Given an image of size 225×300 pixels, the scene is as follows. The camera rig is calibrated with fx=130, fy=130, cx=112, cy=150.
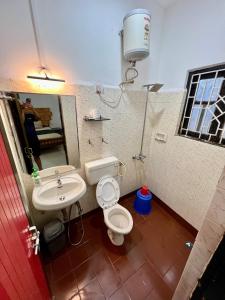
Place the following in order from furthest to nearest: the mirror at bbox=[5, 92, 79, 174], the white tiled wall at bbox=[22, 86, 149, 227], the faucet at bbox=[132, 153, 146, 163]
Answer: the faucet at bbox=[132, 153, 146, 163]
the white tiled wall at bbox=[22, 86, 149, 227]
the mirror at bbox=[5, 92, 79, 174]

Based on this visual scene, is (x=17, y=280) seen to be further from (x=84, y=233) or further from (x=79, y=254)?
(x=84, y=233)

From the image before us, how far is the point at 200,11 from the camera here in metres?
1.32

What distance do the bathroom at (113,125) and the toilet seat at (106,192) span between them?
2.6 inches

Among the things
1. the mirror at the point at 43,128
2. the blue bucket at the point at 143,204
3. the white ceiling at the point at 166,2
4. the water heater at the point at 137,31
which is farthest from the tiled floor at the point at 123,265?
the white ceiling at the point at 166,2

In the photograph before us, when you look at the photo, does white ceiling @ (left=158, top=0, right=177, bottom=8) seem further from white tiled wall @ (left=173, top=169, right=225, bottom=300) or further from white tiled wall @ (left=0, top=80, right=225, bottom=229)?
white tiled wall @ (left=173, top=169, right=225, bottom=300)

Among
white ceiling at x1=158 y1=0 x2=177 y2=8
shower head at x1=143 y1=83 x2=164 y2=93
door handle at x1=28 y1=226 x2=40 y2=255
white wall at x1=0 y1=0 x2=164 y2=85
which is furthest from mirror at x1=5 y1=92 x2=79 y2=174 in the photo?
white ceiling at x1=158 y1=0 x2=177 y2=8

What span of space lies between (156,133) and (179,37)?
118 cm

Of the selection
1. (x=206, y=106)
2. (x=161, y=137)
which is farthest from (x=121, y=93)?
(x=206, y=106)

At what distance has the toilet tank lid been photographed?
1593 millimetres

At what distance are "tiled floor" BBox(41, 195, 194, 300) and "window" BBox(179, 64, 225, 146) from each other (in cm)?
134

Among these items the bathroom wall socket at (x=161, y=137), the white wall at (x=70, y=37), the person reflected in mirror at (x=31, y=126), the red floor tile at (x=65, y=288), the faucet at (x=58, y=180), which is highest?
the white wall at (x=70, y=37)

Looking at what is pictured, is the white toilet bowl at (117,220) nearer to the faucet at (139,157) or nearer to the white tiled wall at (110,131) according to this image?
the white tiled wall at (110,131)

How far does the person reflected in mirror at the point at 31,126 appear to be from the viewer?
117 centimetres

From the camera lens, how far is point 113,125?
1.71 metres
